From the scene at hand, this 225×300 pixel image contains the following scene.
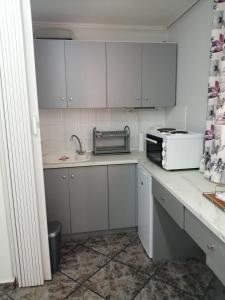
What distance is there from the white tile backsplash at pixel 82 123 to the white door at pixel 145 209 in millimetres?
778

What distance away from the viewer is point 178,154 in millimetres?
2064

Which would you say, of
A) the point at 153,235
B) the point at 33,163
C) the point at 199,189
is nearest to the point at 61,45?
the point at 33,163

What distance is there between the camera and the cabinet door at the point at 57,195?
245 centimetres

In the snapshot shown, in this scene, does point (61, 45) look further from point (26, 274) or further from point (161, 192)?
point (26, 274)

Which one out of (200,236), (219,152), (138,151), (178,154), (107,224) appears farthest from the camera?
(138,151)

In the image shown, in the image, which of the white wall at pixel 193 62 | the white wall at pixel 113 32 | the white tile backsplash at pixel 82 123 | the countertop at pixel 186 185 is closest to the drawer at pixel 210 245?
the countertop at pixel 186 185

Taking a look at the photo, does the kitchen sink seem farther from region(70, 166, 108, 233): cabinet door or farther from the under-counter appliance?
the under-counter appliance

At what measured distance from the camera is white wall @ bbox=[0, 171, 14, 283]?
6.12ft

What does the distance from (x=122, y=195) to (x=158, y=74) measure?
4.60ft

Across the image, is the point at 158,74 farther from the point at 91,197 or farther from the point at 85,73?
the point at 91,197

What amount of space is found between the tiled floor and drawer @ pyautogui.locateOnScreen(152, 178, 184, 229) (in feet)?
2.19

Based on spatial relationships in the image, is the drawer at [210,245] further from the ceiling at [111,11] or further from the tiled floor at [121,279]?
the ceiling at [111,11]

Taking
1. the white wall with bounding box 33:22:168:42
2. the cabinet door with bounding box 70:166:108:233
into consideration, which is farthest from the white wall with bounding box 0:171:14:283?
the white wall with bounding box 33:22:168:42

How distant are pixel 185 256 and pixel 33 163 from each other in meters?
1.65
